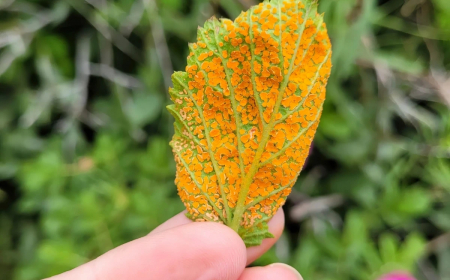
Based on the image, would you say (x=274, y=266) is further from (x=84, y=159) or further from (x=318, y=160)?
(x=84, y=159)

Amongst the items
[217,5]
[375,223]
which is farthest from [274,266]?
[217,5]

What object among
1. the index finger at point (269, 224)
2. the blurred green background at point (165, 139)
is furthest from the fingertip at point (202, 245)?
the blurred green background at point (165, 139)

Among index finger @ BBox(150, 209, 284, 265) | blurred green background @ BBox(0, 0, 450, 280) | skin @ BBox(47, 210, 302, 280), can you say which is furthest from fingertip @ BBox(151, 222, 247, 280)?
blurred green background @ BBox(0, 0, 450, 280)

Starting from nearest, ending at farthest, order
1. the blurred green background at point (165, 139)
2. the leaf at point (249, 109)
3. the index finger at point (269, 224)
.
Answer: the leaf at point (249, 109) → the index finger at point (269, 224) → the blurred green background at point (165, 139)

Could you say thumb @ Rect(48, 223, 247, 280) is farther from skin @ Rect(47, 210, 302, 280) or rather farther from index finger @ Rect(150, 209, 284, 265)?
index finger @ Rect(150, 209, 284, 265)

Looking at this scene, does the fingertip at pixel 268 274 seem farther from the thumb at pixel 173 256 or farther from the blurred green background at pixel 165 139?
the blurred green background at pixel 165 139
